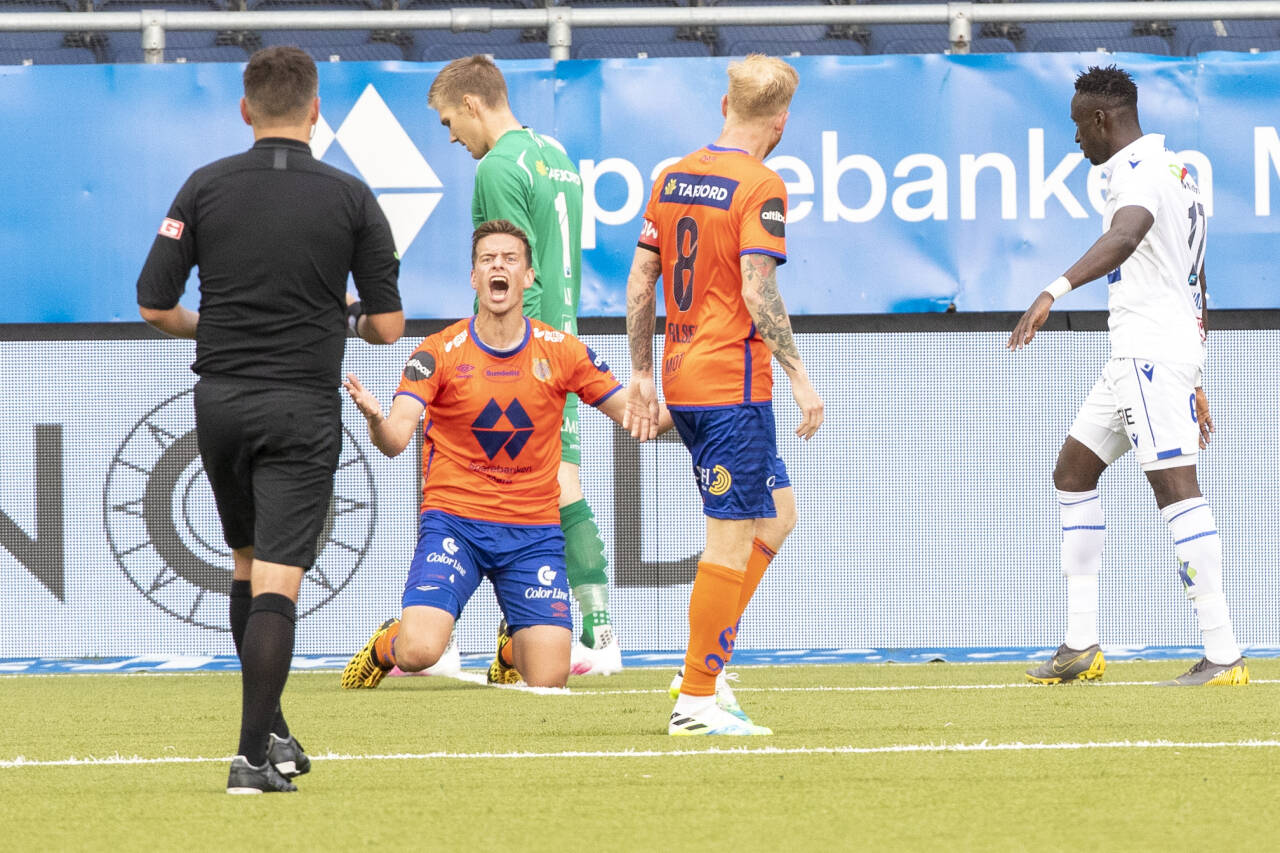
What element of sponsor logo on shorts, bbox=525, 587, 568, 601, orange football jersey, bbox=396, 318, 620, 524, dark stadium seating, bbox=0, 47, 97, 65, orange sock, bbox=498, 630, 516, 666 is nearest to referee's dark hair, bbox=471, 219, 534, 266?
orange football jersey, bbox=396, 318, 620, 524

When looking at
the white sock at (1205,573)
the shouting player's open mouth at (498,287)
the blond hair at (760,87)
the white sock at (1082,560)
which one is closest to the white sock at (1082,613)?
the white sock at (1082,560)

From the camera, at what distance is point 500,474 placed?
5871 mm

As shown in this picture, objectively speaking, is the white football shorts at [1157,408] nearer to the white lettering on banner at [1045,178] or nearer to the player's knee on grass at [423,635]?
the white lettering on banner at [1045,178]

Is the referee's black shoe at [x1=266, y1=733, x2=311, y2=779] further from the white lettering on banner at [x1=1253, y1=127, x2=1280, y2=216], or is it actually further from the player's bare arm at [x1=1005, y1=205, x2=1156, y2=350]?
the white lettering on banner at [x1=1253, y1=127, x2=1280, y2=216]

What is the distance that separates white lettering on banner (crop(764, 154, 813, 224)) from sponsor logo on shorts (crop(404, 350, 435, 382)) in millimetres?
2528

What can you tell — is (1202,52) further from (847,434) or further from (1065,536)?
(1065,536)

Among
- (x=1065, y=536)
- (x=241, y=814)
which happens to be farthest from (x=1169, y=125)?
(x=241, y=814)

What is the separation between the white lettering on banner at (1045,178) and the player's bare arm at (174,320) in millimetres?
4742

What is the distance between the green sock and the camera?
6.35 metres

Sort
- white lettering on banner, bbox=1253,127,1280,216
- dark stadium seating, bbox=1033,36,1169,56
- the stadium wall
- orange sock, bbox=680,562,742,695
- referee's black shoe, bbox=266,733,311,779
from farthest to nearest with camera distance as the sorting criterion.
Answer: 1. dark stadium seating, bbox=1033,36,1169,56
2. the stadium wall
3. white lettering on banner, bbox=1253,127,1280,216
4. orange sock, bbox=680,562,742,695
5. referee's black shoe, bbox=266,733,311,779

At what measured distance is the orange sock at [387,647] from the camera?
5965mm

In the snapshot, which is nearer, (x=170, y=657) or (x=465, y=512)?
(x=465, y=512)

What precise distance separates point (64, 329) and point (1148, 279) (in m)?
4.62

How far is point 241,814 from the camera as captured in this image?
3275mm
